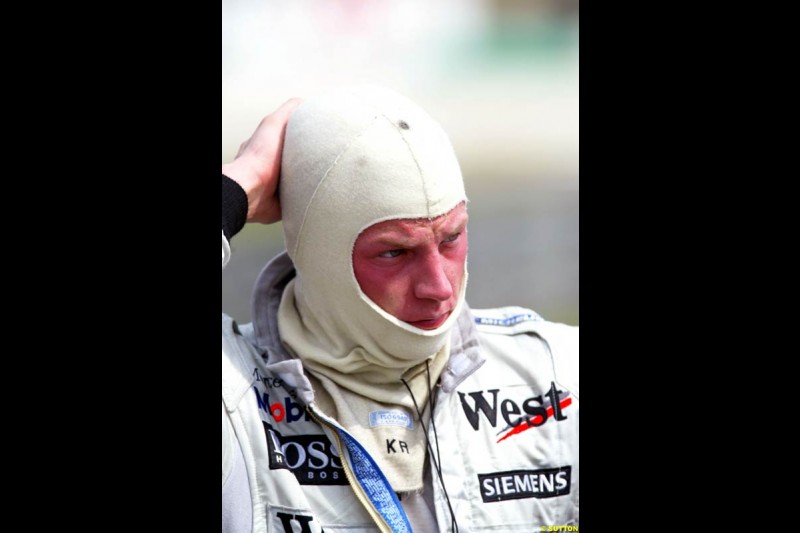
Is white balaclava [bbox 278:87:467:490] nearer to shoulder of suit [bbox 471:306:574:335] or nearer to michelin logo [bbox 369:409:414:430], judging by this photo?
michelin logo [bbox 369:409:414:430]

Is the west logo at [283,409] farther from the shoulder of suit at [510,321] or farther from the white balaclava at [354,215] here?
the shoulder of suit at [510,321]

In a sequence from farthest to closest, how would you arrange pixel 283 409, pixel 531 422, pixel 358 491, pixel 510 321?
1. pixel 510 321
2. pixel 531 422
3. pixel 283 409
4. pixel 358 491

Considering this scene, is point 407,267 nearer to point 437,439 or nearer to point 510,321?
point 437,439

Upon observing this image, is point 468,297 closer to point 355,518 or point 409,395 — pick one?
point 409,395

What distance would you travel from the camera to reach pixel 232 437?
2266 mm

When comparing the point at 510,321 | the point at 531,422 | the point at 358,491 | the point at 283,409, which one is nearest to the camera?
the point at 358,491

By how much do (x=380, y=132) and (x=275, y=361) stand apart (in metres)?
0.65

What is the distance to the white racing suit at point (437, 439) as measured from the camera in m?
2.28

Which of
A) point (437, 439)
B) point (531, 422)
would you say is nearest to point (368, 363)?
point (437, 439)

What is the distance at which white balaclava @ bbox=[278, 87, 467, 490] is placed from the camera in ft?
7.73

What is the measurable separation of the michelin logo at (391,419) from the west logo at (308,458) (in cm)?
13

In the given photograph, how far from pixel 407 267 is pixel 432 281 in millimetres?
75

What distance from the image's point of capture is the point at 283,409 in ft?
7.91

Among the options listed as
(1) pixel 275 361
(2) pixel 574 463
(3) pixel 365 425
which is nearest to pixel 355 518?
(3) pixel 365 425
